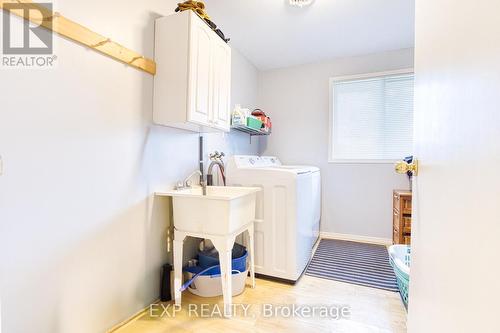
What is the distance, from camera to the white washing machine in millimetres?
2072

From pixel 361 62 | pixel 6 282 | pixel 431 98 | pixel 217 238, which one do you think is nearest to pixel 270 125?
pixel 361 62

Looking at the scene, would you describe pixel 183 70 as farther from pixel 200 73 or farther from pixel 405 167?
pixel 405 167

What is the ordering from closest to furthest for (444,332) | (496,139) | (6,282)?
(496,139)
(444,332)
(6,282)

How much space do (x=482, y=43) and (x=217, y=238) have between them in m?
1.52

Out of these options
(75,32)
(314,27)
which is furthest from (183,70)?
(314,27)

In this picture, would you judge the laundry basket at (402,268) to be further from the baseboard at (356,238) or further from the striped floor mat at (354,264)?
the baseboard at (356,238)

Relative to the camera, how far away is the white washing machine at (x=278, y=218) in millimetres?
2072

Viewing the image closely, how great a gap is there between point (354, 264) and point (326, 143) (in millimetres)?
1570

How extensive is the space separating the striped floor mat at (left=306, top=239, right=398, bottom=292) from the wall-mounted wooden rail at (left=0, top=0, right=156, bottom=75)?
222cm

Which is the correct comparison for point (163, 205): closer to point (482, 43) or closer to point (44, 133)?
point (44, 133)

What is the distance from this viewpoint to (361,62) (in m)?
3.21

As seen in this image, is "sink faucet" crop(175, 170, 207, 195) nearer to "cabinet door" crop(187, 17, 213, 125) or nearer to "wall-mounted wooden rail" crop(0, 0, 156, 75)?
"cabinet door" crop(187, 17, 213, 125)

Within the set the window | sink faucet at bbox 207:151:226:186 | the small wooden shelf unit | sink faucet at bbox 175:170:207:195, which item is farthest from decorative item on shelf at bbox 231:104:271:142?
the small wooden shelf unit

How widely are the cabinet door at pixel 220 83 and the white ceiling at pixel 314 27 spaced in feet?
1.71
